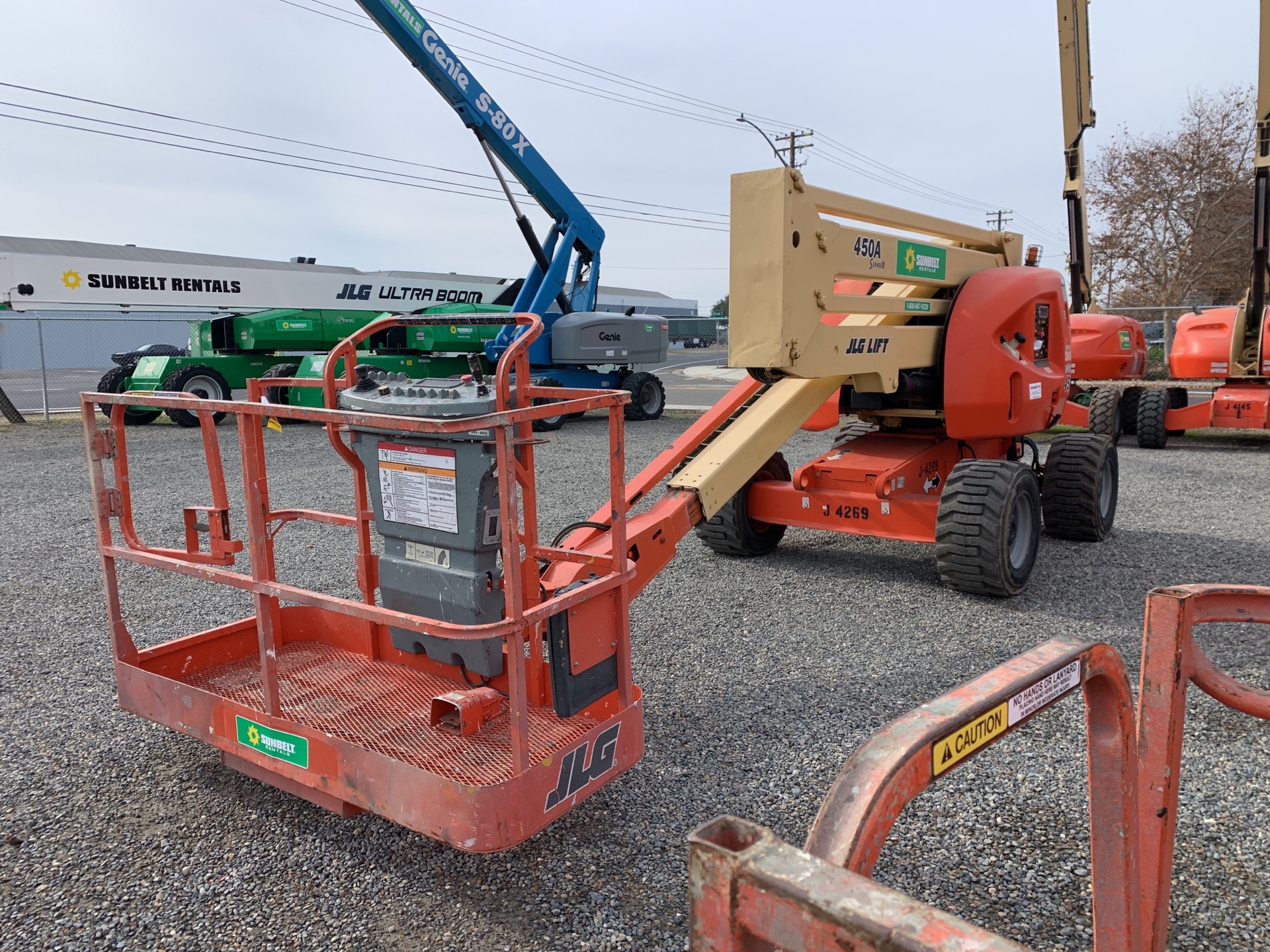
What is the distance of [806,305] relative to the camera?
15.0 ft

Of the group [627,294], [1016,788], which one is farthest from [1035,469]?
[627,294]

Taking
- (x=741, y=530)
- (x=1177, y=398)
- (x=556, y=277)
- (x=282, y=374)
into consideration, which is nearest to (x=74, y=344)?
(x=282, y=374)

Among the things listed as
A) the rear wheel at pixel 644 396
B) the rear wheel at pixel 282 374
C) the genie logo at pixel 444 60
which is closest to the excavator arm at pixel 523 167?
the genie logo at pixel 444 60

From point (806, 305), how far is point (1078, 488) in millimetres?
3425

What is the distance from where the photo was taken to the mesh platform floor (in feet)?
10.1

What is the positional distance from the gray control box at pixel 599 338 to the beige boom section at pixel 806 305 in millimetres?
9653

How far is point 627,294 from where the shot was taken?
6988 centimetres

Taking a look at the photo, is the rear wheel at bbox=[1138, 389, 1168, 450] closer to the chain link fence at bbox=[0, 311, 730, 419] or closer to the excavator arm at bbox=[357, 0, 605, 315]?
the excavator arm at bbox=[357, 0, 605, 315]

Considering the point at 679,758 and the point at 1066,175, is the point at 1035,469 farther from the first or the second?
the point at 1066,175

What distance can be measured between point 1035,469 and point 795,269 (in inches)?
153

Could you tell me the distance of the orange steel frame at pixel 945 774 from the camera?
1019 millimetres

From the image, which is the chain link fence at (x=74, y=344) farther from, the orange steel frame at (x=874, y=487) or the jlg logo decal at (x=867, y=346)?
the jlg logo decal at (x=867, y=346)

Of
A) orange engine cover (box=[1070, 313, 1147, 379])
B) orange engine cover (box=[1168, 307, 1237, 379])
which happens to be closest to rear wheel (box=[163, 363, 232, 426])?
orange engine cover (box=[1070, 313, 1147, 379])

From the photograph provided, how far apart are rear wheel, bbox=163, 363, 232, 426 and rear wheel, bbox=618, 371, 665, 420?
7.06m
